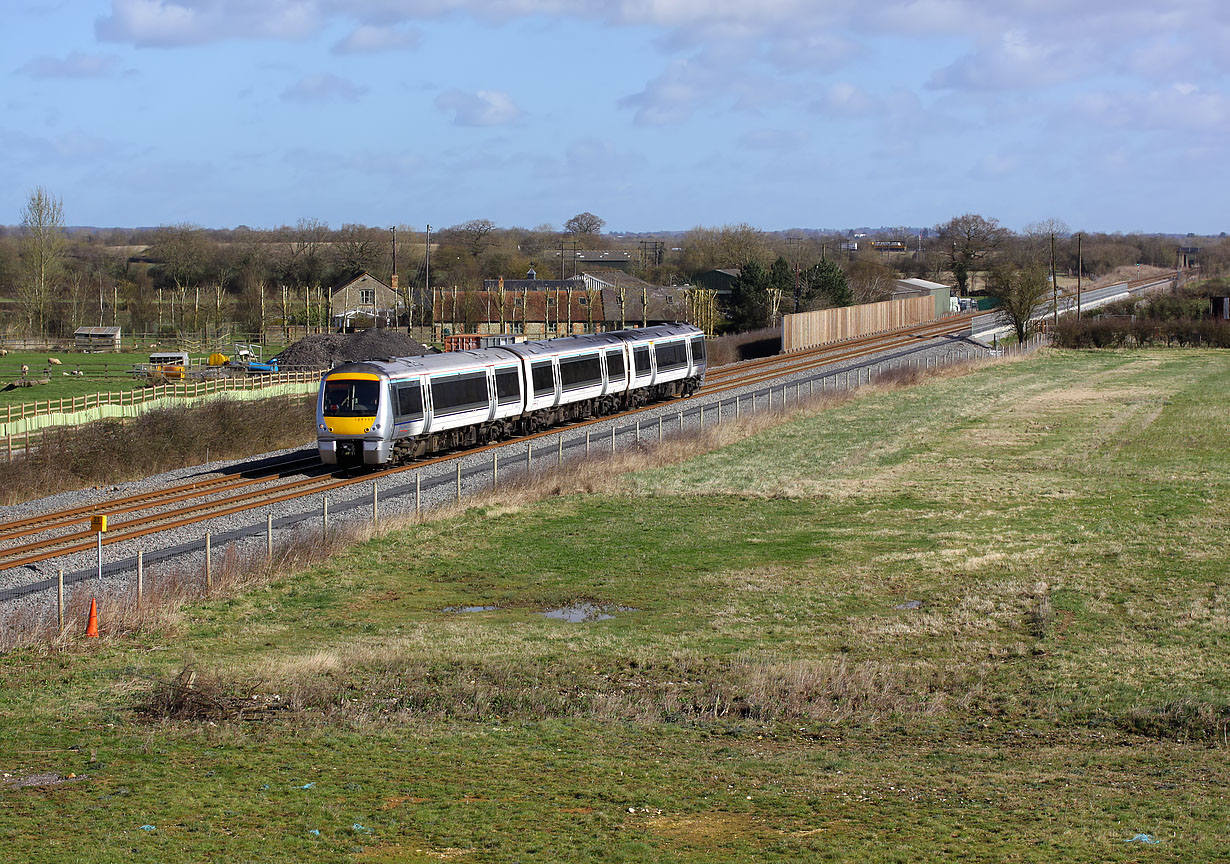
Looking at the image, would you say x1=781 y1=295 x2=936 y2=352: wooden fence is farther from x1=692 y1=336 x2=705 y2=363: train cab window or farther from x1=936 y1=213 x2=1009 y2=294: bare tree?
x1=936 y1=213 x2=1009 y2=294: bare tree


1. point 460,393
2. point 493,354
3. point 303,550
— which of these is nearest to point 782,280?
point 493,354

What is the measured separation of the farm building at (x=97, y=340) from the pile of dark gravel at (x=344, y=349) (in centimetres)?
2874

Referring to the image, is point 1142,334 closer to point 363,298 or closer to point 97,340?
point 363,298

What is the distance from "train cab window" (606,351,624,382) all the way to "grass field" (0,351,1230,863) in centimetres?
1748

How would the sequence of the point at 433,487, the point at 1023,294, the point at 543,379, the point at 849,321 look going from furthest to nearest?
1. the point at 849,321
2. the point at 1023,294
3. the point at 543,379
4. the point at 433,487

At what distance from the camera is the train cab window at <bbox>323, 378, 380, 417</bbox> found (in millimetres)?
35281

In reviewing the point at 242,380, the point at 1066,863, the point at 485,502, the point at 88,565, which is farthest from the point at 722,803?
the point at 242,380

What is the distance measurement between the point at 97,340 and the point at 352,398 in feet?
240

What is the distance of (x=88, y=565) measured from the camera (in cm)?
2383

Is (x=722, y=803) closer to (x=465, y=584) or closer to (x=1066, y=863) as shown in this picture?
(x=1066, y=863)

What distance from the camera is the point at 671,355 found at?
55.3 m

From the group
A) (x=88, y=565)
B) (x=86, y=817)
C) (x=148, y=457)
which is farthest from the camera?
(x=148, y=457)

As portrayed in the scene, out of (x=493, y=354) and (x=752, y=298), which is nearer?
(x=493, y=354)

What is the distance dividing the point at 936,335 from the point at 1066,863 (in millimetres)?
86558
